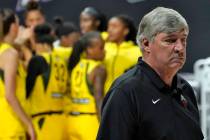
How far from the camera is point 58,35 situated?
7.42m

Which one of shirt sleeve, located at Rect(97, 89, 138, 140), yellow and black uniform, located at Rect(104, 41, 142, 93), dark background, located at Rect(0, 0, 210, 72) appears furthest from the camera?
dark background, located at Rect(0, 0, 210, 72)

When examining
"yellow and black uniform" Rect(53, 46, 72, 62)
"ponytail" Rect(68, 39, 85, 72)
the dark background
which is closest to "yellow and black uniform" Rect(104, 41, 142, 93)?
"yellow and black uniform" Rect(53, 46, 72, 62)

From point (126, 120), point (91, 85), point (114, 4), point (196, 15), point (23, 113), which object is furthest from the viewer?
point (114, 4)

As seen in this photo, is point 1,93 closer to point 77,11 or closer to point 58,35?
point 58,35

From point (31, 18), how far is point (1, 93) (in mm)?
2648

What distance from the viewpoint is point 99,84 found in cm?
592

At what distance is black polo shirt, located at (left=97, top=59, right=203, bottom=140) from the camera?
277cm

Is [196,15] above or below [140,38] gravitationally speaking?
below

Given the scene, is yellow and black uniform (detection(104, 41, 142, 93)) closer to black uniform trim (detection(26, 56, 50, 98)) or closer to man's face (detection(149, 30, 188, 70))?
black uniform trim (detection(26, 56, 50, 98))

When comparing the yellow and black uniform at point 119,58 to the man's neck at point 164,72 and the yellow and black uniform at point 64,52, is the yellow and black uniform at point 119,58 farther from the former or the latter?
the man's neck at point 164,72

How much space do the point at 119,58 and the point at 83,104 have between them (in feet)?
3.54

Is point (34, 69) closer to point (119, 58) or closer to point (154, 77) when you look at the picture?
point (119, 58)

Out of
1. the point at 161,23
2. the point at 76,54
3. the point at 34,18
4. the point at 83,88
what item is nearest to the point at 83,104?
the point at 83,88

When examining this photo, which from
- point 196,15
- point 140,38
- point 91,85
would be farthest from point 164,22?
point 196,15
